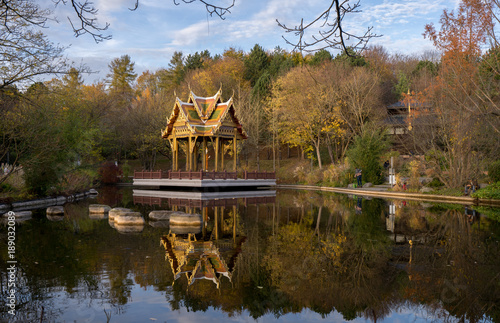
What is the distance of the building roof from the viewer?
1271 inches

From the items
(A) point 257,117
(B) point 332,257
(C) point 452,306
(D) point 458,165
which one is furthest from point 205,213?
(A) point 257,117

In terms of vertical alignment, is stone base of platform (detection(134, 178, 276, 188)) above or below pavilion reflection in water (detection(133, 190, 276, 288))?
above

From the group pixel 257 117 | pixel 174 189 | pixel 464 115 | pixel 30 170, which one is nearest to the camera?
pixel 30 170

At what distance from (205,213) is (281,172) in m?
31.6

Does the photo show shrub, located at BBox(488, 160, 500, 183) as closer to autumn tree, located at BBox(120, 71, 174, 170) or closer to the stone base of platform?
the stone base of platform

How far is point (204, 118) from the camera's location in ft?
109

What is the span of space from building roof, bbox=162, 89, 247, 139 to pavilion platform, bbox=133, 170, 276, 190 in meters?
3.54

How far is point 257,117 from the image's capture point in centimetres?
4750

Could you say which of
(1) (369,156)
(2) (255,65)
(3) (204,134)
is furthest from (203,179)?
(2) (255,65)

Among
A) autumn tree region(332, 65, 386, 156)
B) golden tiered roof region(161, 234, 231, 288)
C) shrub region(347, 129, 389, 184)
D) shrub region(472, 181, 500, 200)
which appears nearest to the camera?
golden tiered roof region(161, 234, 231, 288)

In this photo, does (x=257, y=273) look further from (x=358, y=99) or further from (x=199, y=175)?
(x=358, y=99)

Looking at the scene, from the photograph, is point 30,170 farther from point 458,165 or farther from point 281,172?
point 281,172

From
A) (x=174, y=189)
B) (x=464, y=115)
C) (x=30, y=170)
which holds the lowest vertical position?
(x=174, y=189)

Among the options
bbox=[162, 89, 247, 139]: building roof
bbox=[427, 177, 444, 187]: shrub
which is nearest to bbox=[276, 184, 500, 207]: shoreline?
bbox=[427, 177, 444, 187]: shrub
